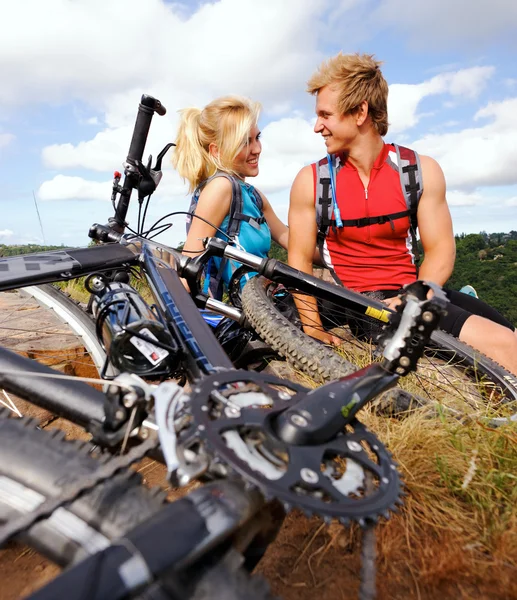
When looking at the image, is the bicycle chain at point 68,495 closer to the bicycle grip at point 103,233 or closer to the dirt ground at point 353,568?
the dirt ground at point 353,568

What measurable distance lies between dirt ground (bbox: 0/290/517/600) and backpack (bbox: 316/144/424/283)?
81.3 inches

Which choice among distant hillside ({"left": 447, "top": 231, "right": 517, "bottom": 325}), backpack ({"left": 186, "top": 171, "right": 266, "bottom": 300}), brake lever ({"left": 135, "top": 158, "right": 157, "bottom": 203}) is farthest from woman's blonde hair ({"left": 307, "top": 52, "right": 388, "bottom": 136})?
distant hillside ({"left": 447, "top": 231, "right": 517, "bottom": 325})

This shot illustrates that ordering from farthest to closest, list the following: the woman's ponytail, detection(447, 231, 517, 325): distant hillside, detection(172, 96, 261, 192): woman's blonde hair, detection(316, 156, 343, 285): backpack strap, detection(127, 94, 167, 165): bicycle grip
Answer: detection(447, 231, 517, 325): distant hillside, the woman's ponytail, detection(172, 96, 261, 192): woman's blonde hair, detection(316, 156, 343, 285): backpack strap, detection(127, 94, 167, 165): bicycle grip

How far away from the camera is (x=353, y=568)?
54.2 inches

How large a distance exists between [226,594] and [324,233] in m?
2.86

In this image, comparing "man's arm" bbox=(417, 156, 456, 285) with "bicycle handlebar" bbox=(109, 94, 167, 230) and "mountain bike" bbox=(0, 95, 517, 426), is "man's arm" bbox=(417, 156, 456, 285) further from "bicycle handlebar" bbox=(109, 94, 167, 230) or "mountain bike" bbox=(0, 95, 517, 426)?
"bicycle handlebar" bbox=(109, 94, 167, 230)

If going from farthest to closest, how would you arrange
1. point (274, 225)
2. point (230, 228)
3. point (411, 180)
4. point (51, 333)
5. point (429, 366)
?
point (274, 225), point (51, 333), point (230, 228), point (411, 180), point (429, 366)

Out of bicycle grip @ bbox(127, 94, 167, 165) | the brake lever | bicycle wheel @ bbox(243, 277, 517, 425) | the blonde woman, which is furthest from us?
the blonde woman

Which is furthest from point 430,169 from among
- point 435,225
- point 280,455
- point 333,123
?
point 280,455

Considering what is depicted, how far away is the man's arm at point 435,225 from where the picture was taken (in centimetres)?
312

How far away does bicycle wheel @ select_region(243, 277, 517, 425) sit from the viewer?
2.07m

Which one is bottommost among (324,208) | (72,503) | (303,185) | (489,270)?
(489,270)

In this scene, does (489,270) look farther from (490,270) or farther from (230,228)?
(230,228)

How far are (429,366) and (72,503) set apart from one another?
214 centimetres
